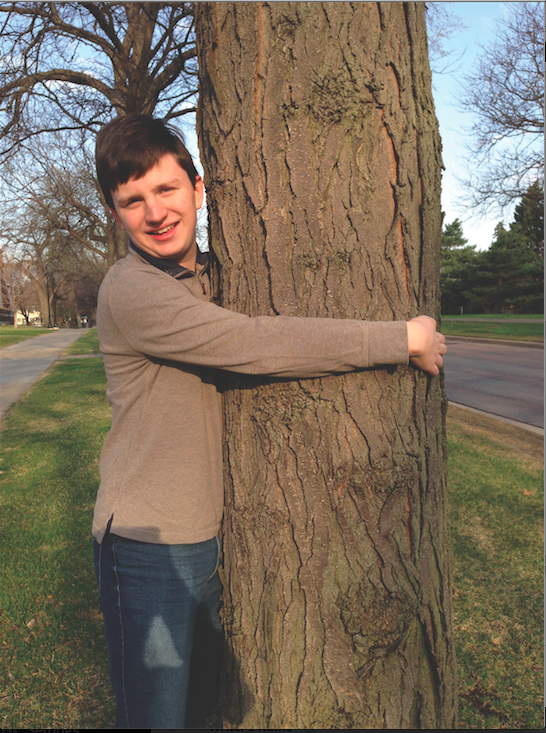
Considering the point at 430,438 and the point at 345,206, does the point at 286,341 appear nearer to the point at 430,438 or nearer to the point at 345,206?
the point at 345,206

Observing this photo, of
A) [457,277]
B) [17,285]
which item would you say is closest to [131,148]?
[457,277]

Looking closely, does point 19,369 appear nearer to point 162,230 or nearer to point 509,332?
point 162,230

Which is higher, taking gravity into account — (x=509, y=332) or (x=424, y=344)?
(x=424, y=344)

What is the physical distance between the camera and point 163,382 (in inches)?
59.4

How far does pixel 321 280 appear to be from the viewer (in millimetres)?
1498

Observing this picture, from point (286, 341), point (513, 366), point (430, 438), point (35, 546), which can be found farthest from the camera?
point (513, 366)

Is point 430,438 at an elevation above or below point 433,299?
below

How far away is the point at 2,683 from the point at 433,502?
2.24 metres

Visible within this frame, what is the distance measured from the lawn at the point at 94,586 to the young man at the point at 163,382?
114cm

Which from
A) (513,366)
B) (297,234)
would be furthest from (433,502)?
(513,366)

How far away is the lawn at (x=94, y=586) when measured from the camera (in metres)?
2.39

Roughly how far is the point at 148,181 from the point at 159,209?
3.7 inches

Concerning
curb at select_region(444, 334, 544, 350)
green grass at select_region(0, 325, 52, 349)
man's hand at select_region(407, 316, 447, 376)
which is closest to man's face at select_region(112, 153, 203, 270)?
man's hand at select_region(407, 316, 447, 376)

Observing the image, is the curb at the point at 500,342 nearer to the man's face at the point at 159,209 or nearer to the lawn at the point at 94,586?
the lawn at the point at 94,586
